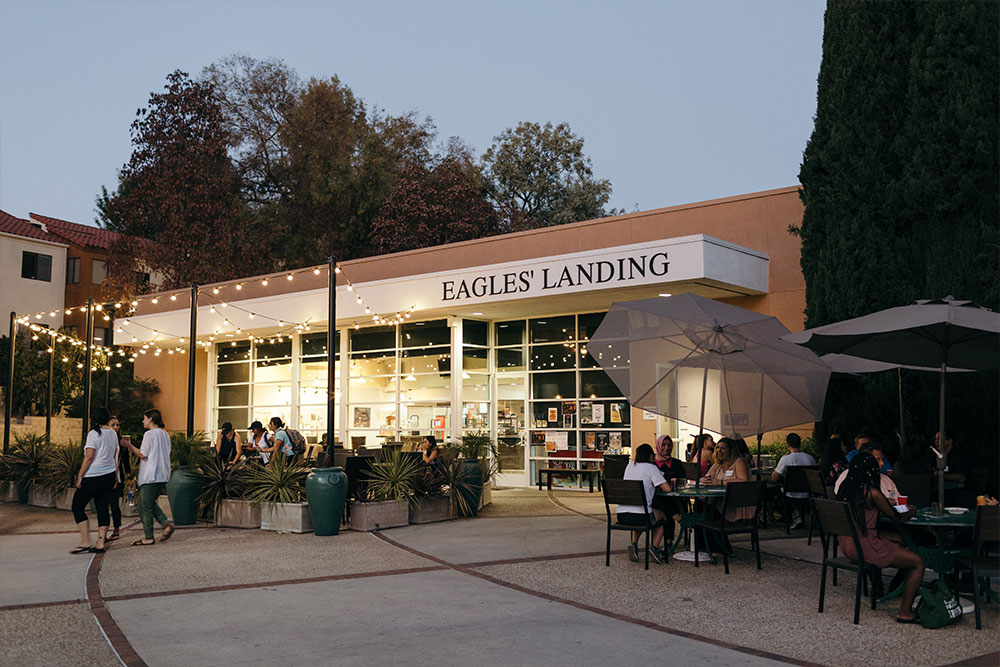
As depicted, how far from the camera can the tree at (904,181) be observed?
41.8 ft

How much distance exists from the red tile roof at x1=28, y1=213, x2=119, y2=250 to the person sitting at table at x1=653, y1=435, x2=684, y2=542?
35.7 m

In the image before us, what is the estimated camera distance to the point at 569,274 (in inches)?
655

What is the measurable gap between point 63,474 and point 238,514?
523 centimetres

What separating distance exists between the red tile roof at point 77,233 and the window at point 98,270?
71 cm

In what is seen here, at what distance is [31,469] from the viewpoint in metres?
17.5

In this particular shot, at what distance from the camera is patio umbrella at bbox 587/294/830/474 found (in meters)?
10.1

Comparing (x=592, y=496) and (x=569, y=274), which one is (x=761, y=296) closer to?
(x=569, y=274)

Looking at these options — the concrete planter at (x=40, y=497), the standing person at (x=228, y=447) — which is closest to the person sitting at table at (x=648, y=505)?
the standing person at (x=228, y=447)

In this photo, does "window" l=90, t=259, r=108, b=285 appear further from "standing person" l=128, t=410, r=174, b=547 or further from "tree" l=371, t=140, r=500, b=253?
"standing person" l=128, t=410, r=174, b=547

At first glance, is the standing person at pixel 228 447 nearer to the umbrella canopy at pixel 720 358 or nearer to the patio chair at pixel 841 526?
the umbrella canopy at pixel 720 358

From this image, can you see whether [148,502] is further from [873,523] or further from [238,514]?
[873,523]

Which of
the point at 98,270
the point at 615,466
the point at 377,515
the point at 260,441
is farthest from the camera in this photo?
the point at 98,270

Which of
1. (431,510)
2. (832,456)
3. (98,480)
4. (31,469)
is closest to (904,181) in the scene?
(832,456)

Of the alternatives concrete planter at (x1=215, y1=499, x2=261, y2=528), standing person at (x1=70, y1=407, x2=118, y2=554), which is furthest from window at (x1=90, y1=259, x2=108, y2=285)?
standing person at (x1=70, y1=407, x2=118, y2=554)
